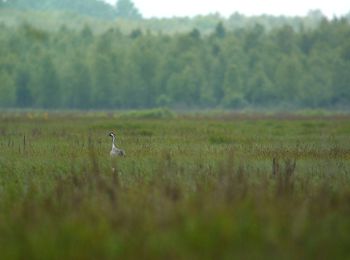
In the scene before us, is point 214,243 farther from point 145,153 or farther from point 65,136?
point 65,136

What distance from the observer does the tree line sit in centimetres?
9619

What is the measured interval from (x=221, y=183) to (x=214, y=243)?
9.25ft

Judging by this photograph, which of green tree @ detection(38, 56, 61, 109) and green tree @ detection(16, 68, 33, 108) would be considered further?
green tree @ detection(16, 68, 33, 108)

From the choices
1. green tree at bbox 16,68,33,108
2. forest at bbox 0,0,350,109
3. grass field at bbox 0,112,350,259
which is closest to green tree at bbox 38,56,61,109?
forest at bbox 0,0,350,109

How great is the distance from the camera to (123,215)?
11094 millimetres

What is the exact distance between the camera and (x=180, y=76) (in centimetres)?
9762

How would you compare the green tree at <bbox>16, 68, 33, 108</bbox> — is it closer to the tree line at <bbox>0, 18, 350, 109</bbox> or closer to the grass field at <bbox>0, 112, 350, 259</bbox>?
the tree line at <bbox>0, 18, 350, 109</bbox>

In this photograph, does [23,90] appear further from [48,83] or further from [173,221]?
[173,221]

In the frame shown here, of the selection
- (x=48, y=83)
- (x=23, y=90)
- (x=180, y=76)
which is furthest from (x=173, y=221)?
(x=23, y=90)

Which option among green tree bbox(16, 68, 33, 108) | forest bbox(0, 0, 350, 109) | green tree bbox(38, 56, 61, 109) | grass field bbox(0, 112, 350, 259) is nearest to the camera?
grass field bbox(0, 112, 350, 259)

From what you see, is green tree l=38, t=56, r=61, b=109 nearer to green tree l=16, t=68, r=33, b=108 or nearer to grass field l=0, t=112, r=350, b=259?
green tree l=16, t=68, r=33, b=108

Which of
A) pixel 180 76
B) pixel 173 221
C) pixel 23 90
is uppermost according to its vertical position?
pixel 180 76

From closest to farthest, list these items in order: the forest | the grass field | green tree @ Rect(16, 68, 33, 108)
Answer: the grass field, the forest, green tree @ Rect(16, 68, 33, 108)

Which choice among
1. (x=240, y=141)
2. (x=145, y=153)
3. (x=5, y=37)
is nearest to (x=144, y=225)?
(x=145, y=153)
